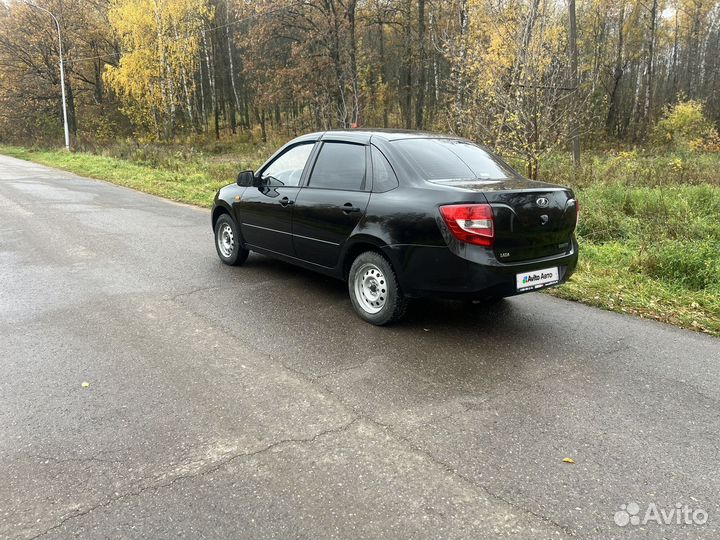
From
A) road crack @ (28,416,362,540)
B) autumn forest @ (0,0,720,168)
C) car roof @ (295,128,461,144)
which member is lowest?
road crack @ (28,416,362,540)

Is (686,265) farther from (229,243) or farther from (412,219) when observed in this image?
(229,243)

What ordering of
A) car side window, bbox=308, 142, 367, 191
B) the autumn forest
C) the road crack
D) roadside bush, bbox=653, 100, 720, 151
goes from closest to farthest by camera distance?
1. the road crack
2. car side window, bbox=308, 142, 367, 191
3. roadside bush, bbox=653, 100, 720, 151
4. the autumn forest

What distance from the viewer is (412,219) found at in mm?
4281

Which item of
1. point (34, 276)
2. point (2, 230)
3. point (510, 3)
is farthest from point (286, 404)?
point (510, 3)

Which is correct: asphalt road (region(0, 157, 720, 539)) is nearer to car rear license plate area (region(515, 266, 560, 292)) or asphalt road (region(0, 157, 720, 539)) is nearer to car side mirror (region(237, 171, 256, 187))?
car rear license plate area (region(515, 266, 560, 292))

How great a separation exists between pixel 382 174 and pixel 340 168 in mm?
638

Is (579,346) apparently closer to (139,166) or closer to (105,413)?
(105,413)

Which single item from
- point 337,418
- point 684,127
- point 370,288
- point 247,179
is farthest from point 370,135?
point 684,127

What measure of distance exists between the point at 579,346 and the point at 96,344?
158 inches

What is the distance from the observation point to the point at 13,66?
3566cm

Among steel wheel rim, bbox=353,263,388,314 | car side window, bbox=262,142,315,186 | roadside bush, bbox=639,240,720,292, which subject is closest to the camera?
steel wheel rim, bbox=353,263,388,314

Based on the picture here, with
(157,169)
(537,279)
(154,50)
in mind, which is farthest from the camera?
(154,50)

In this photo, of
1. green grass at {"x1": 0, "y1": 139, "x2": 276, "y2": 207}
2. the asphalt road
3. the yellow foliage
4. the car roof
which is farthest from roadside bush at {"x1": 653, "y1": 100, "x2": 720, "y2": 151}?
the yellow foliage

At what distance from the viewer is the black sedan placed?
13.4 ft
